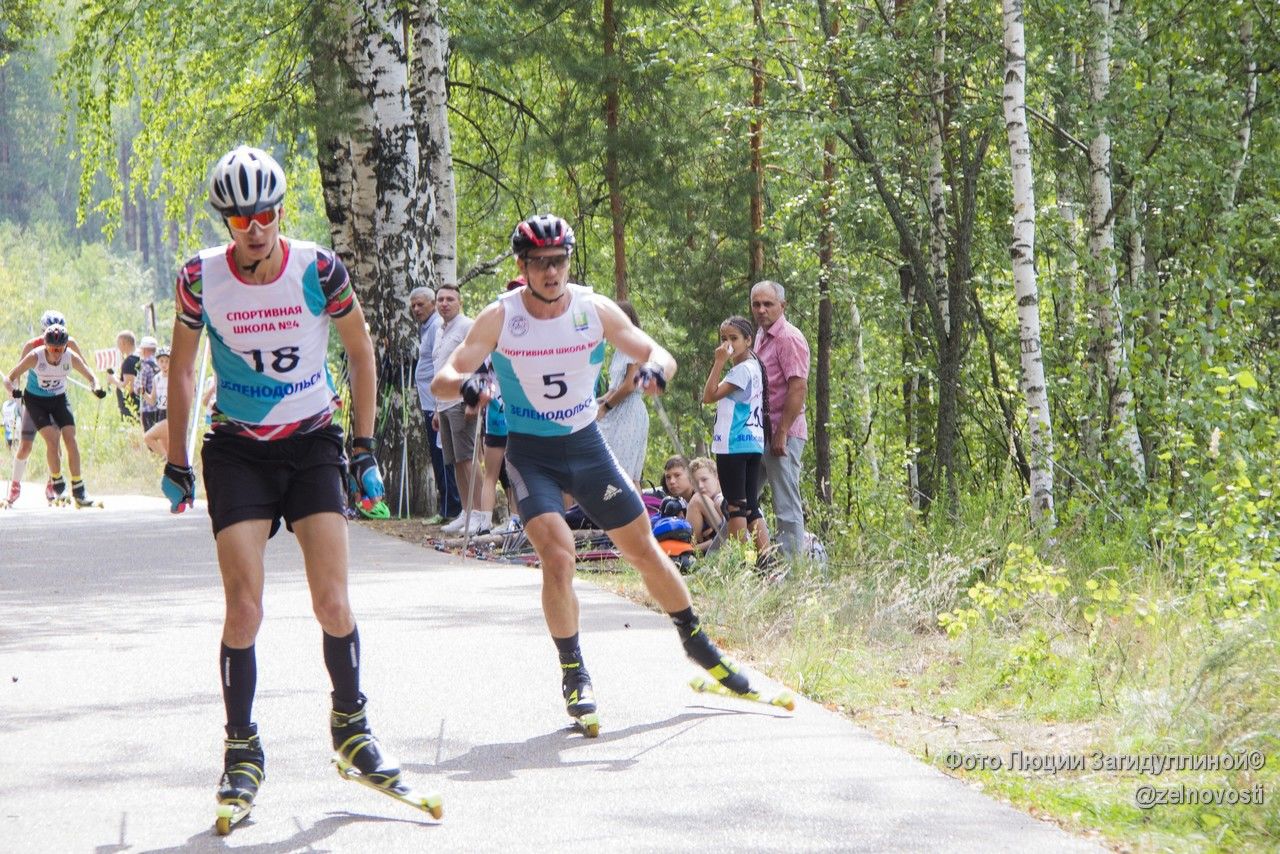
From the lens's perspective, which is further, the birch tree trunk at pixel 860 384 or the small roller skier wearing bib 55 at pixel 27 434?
the birch tree trunk at pixel 860 384

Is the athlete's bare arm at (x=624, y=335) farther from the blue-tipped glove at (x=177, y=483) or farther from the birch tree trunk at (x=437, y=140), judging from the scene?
the birch tree trunk at (x=437, y=140)

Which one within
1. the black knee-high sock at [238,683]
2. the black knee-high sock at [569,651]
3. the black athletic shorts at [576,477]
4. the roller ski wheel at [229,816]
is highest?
the black athletic shorts at [576,477]

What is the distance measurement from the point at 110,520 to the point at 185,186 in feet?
25.9

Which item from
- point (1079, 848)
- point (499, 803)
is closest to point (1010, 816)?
point (1079, 848)

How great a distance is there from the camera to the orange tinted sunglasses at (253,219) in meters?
5.32

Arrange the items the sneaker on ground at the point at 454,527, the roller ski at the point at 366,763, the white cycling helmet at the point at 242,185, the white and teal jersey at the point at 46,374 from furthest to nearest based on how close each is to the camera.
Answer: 1. the white and teal jersey at the point at 46,374
2. the sneaker on ground at the point at 454,527
3. the roller ski at the point at 366,763
4. the white cycling helmet at the point at 242,185

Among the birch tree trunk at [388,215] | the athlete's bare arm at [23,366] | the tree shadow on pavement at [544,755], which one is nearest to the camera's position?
the tree shadow on pavement at [544,755]

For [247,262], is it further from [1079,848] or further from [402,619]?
[402,619]

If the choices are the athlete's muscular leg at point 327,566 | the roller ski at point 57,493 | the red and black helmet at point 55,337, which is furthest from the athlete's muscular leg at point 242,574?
the roller ski at point 57,493

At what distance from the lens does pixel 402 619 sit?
9.62 meters

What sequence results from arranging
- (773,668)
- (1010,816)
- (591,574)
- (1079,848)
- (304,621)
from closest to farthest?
(1079,848) → (1010,816) → (773,668) → (304,621) → (591,574)

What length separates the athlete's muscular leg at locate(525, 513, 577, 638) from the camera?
6.74 meters

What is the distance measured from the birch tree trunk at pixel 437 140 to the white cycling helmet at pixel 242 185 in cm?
1238

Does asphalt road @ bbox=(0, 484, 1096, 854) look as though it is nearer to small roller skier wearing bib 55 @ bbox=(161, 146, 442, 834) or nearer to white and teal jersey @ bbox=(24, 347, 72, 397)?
small roller skier wearing bib 55 @ bbox=(161, 146, 442, 834)
